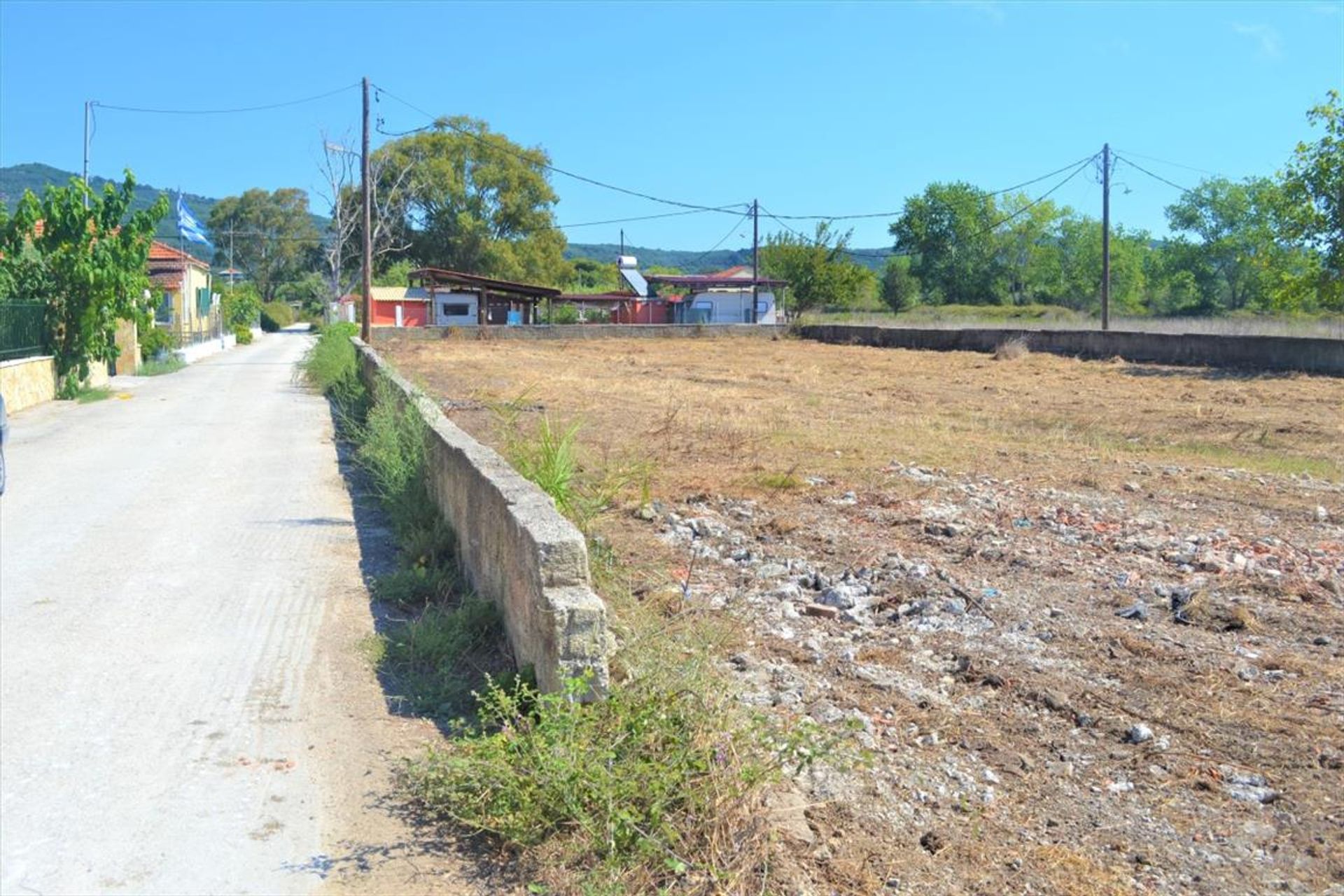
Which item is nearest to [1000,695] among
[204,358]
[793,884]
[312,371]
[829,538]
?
[793,884]

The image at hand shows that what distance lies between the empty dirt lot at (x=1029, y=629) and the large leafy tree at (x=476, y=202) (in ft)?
232

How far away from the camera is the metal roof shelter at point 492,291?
64188 millimetres

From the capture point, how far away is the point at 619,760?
4.70 meters

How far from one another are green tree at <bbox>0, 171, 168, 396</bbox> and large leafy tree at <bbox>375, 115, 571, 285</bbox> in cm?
5863

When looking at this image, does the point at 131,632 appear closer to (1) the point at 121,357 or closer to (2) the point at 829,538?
(2) the point at 829,538

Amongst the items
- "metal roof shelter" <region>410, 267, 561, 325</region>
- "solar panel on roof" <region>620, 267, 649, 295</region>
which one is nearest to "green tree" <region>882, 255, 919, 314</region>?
"solar panel on roof" <region>620, 267, 649, 295</region>

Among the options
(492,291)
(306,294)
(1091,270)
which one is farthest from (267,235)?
(1091,270)

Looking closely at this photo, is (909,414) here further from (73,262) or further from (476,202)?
(476,202)

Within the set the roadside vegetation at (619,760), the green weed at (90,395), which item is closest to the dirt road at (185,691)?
the roadside vegetation at (619,760)

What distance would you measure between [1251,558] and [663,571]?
4080 millimetres

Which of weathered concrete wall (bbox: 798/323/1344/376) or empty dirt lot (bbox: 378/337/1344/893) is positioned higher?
weathered concrete wall (bbox: 798/323/1344/376)

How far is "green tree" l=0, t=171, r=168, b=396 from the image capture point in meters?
26.1

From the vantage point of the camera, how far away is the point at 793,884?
13.4 ft

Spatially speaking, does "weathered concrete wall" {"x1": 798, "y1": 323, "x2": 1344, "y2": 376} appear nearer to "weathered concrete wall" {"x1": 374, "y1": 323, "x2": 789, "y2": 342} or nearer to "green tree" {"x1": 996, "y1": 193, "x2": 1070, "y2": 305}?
"weathered concrete wall" {"x1": 374, "y1": 323, "x2": 789, "y2": 342}
